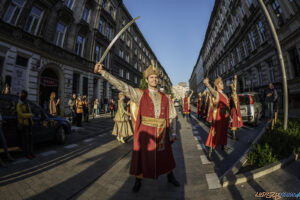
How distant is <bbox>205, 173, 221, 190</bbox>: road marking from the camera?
6.92 feet

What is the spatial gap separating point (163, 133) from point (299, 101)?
1459cm

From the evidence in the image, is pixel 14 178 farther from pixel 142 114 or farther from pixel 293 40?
pixel 293 40

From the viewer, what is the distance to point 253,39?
16.0m

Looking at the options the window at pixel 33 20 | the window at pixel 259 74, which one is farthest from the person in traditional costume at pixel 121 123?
the window at pixel 259 74

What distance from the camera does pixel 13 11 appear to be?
29.7ft

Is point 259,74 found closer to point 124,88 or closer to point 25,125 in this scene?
point 124,88

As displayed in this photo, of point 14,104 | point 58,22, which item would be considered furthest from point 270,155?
point 58,22

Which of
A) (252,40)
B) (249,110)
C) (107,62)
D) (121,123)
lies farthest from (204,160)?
(252,40)

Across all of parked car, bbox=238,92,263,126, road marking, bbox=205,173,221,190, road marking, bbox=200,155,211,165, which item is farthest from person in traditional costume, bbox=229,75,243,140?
road marking, bbox=205,173,221,190

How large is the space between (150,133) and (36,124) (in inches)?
152

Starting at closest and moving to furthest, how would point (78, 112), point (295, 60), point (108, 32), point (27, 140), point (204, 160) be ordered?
point (204, 160) < point (27, 140) < point (78, 112) < point (295, 60) < point (108, 32)

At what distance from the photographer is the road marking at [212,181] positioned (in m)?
2.11

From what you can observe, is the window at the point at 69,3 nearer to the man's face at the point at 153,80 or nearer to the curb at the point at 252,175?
the man's face at the point at 153,80

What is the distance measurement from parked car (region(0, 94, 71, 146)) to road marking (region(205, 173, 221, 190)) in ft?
15.1
